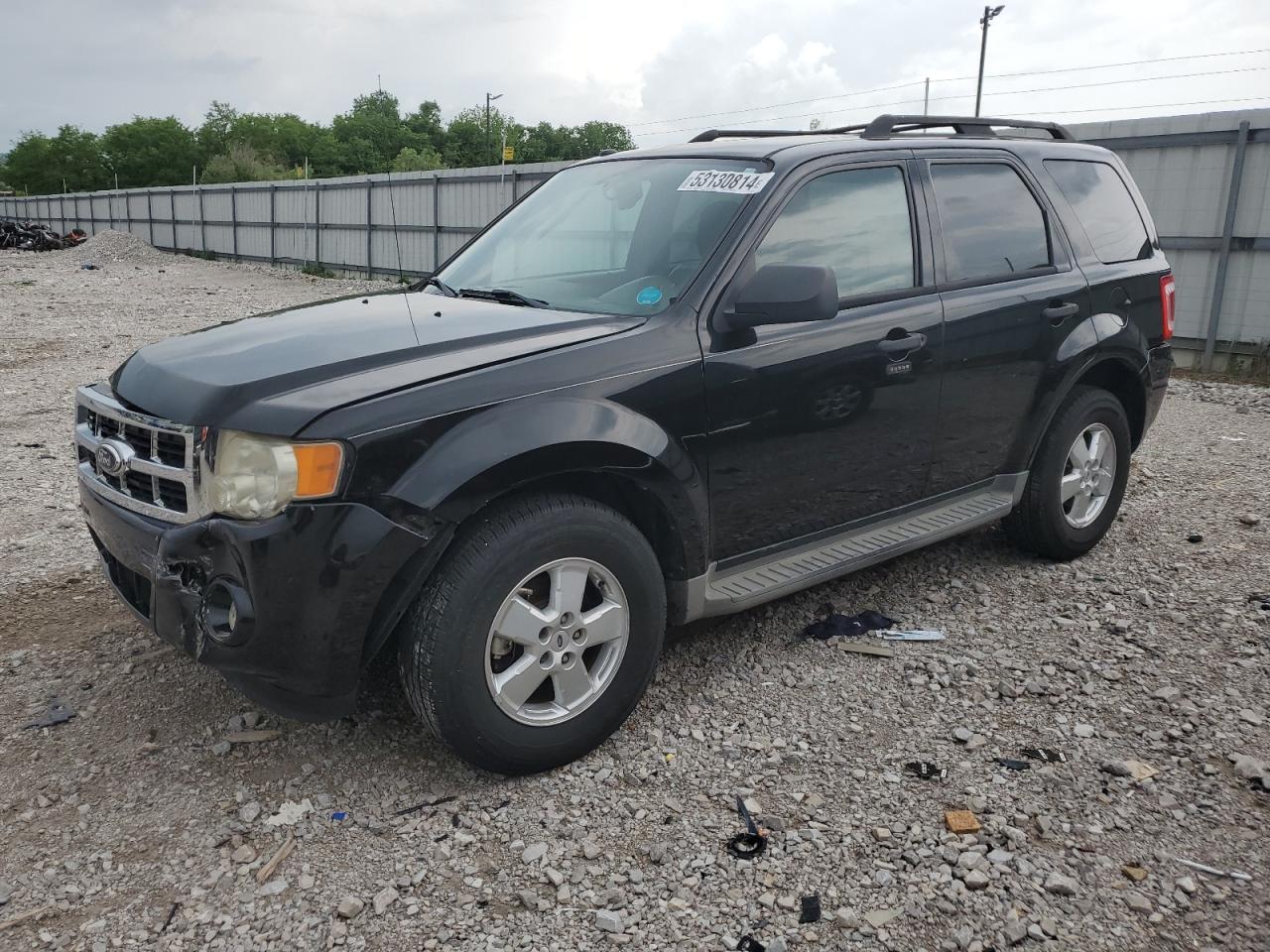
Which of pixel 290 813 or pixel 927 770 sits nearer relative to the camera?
pixel 290 813

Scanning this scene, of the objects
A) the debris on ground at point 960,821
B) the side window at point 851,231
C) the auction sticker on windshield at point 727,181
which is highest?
the auction sticker on windshield at point 727,181

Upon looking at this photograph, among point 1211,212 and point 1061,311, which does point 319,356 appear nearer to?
point 1061,311

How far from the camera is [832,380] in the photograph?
11.9ft

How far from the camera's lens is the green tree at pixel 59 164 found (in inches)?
3851

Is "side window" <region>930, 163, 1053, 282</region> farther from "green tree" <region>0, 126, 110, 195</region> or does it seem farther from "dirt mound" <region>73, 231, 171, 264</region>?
"green tree" <region>0, 126, 110, 195</region>

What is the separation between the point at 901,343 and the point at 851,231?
0.46 metres

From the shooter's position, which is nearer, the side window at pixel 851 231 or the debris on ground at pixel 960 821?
the debris on ground at pixel 960 821

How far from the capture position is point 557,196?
14.1ft

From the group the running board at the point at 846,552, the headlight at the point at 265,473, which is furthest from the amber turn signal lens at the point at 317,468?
the running board at the point at 846,552

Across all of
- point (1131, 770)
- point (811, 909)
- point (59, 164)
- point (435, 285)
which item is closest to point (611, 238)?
point (435, 285)

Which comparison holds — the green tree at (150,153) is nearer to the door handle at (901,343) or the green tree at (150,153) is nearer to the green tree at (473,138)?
the green tree at (473,138)

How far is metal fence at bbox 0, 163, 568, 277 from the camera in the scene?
70.0 feet

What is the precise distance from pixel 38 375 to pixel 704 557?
941 cm

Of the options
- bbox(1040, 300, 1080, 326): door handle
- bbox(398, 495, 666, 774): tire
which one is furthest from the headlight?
bbox(1040, 300, 1080, 326): door handle
